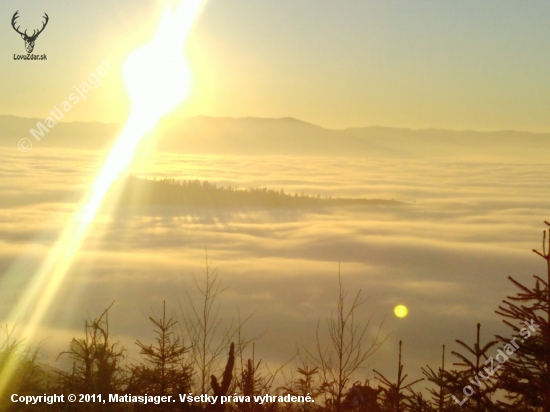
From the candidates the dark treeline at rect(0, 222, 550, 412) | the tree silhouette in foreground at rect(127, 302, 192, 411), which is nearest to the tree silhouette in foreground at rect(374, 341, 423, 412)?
the dark treeline at rect(0, 222, 550, 412)

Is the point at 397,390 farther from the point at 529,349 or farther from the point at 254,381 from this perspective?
the point at 254,381

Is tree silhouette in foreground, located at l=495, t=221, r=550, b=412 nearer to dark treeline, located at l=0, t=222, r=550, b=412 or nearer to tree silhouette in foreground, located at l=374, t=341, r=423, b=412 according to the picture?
dark treeline, located at l=0, t=222, r=550, b=412

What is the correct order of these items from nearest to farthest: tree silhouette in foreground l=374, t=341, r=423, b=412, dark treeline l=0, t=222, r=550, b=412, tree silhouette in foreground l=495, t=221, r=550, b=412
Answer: tree silhouette in foreground l=495, t=221, r=550, b=412 < dark treeline l=0, t=222, r=550, b=412 < tree silhouette in foreground l=374, t=341, r=423, b=412

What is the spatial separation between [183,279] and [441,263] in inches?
3817

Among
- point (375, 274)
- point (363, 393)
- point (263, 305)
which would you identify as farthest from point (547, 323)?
point (375, 274)

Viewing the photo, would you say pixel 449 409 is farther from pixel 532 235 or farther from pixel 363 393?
pixel 532 235

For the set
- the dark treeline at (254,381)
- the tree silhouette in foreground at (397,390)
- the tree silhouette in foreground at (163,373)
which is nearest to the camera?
the dark treeline at (254,381)

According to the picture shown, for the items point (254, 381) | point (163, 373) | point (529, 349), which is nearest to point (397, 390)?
point (529, 349)

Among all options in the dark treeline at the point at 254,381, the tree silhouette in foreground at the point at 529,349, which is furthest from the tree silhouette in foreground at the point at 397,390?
the tree silhouette in foreground at the point at 529,349

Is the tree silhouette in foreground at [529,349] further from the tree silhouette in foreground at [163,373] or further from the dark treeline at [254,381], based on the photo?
the tree silhouette in foreground at [163,373]

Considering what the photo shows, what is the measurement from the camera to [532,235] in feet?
591

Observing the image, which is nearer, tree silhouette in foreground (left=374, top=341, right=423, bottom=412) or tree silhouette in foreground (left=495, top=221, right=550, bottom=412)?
tree silhouette in foreground (left=495, top=221, right=550, bottom=412)

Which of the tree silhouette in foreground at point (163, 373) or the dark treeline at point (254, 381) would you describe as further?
the tree silhouette in foreground at point (163, 373)

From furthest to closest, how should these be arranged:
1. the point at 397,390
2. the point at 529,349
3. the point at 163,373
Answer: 1. the point at 163,373
2. the point at 397,390
3. the point at 529,349
